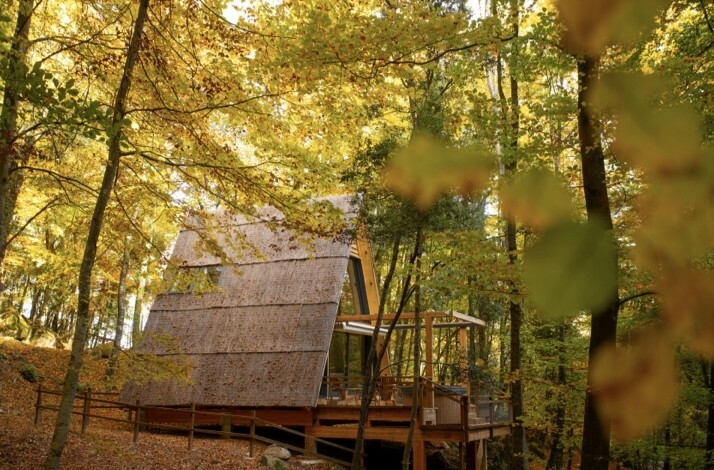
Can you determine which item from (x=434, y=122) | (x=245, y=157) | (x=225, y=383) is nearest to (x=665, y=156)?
(x=434, y=122)

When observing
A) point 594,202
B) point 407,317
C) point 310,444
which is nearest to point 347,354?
point 407,317

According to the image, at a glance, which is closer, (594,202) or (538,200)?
(538,200)

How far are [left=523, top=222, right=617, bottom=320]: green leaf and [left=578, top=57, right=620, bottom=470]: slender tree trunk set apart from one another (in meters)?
0.01

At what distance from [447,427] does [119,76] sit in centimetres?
764

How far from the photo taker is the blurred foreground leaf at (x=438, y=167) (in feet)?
1.65

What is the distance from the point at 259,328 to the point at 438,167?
11.3 meters

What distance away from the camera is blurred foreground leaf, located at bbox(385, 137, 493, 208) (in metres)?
0.50

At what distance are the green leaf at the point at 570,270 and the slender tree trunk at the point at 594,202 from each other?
1 centimetres

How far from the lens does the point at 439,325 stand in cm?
1266

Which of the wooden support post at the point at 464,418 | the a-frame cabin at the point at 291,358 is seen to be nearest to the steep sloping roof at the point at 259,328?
the a-frame cabin at the point at 291,358

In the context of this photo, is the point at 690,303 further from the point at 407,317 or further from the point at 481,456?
the point at 481,456

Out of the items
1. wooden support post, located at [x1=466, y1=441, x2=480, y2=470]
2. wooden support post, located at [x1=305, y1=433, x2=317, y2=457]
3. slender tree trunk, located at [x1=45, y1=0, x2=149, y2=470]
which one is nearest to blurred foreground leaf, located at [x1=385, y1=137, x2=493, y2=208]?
slender tree trunk, located at [x1=45, y1=0, x2=149, y2=470]

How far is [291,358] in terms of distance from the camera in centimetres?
1075

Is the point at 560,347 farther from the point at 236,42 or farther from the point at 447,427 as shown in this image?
the point at 236,42
